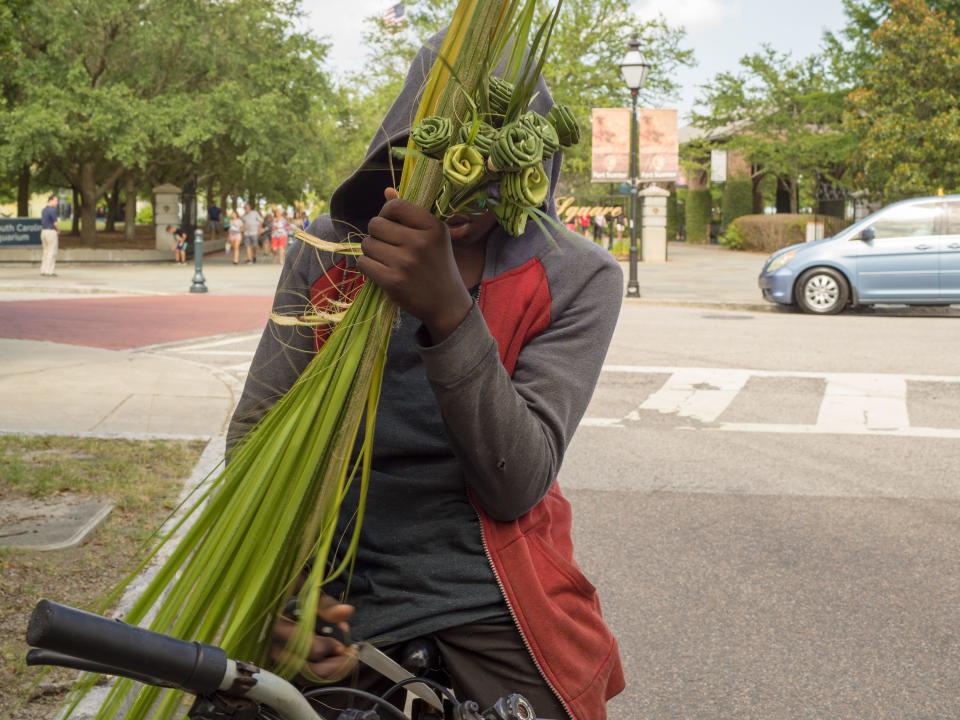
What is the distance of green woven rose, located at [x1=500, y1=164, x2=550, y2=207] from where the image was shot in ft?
4.81

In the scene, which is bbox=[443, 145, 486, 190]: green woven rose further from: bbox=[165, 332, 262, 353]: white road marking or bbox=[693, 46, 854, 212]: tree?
bbox=[693, 46, 854, 212]: tree

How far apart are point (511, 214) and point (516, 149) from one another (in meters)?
0.12

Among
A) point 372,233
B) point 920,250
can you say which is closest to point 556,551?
point 372,233

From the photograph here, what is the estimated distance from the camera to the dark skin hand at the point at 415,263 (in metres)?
1.52

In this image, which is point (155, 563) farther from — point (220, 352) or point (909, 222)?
point (909, 222)

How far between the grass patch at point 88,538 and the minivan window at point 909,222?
1377cm

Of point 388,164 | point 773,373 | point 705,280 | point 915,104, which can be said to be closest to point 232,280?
point 705,280

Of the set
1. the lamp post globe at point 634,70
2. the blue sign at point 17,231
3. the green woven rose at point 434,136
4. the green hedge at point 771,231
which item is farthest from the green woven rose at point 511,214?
the green hedge at point 771,231

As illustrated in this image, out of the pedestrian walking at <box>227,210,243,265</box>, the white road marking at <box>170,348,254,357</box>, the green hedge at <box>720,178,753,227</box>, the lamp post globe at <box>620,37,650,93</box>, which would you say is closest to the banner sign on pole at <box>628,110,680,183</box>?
the pedestrian walking at <box>227,210,243,265</box>

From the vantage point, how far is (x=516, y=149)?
143cm

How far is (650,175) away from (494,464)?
121ft

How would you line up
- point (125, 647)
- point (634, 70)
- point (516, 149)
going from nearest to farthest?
point (125, 647) < point (516, 149) < point (634, 70)

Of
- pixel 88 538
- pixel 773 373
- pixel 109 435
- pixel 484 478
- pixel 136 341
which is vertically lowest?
pixel 88 538

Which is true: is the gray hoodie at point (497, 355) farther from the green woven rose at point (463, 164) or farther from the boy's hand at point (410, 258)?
the green woven rose at point (463, 164)
